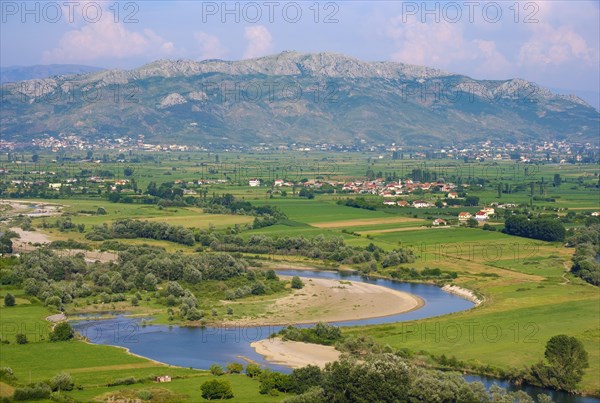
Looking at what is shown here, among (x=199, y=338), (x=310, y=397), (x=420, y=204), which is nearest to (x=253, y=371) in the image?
(x=310, y=397)

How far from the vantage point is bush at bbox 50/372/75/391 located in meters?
31.9

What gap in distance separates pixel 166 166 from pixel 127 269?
300 feet

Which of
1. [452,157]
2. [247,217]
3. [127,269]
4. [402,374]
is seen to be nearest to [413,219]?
[247,217]

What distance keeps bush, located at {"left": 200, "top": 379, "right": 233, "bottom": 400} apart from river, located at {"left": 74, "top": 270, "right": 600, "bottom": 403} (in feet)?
15.3

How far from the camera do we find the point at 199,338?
41.1m

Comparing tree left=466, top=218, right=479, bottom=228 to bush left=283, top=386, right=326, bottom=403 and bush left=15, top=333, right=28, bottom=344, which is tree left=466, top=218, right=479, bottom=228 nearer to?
bush left=15, top=333, right=28, bottom=344

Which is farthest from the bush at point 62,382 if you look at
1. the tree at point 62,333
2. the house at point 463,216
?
the house at point 463,216

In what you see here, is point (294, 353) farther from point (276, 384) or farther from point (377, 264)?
point (377, 264)

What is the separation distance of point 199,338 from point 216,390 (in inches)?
405

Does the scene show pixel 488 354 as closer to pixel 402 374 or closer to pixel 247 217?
pixel 402 374

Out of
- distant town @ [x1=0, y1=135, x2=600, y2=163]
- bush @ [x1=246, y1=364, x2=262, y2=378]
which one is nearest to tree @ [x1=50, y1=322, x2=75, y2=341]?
bush @ [x1=246, y1=364, x2=262, y2=378]

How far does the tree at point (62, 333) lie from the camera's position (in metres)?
39.4

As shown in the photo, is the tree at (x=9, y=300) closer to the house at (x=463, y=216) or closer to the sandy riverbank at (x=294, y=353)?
the sandy riverbank at (x=294, y=353)

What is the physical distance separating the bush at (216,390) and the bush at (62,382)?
15.3ft
